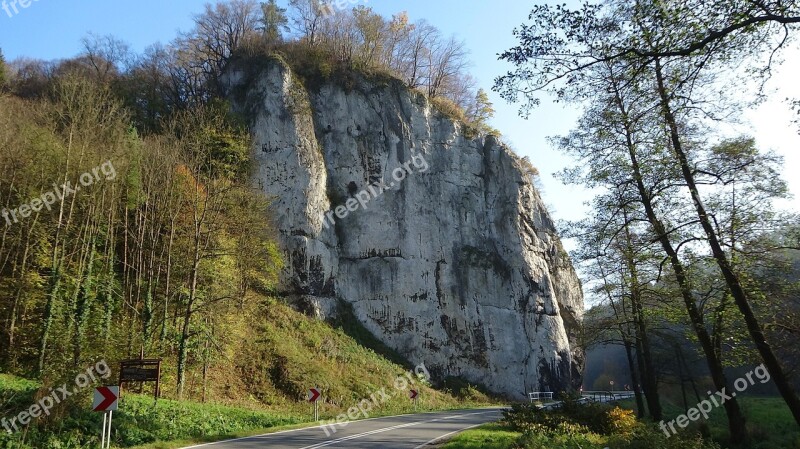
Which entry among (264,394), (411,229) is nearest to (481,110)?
(411,229)

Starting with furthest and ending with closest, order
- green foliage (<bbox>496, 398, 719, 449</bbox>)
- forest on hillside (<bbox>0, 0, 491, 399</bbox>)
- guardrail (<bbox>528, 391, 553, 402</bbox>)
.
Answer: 1. guardrail (<bbox>528, 391, 553, 402</bbox>)
2. forest on hillside (<bbox>0, 0, 491, 399</bbox>)
3. green foliage (<bbox>496, 398, 719, 449</bbox>)

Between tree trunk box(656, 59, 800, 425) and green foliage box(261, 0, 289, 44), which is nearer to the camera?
tree trunk box(656, 59, 800, 425)

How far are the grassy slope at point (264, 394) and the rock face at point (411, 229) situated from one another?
9.92 feet

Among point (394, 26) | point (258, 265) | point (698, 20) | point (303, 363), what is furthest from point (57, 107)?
point (394, 26)

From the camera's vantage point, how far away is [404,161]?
3941cm

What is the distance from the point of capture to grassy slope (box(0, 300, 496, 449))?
10.9 m

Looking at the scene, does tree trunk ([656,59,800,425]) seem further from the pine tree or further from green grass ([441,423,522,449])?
the pine tree

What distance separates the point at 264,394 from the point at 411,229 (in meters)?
18.5

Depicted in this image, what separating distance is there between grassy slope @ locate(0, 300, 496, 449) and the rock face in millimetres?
3023

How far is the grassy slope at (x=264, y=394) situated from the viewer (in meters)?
10.9

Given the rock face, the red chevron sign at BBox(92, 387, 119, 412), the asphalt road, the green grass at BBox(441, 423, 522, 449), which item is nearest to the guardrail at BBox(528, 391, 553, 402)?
the rock face

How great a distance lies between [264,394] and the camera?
861 inches

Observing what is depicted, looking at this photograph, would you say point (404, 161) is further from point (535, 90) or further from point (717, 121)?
point (535, 90)

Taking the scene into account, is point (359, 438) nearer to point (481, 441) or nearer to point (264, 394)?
point (481, 441)
